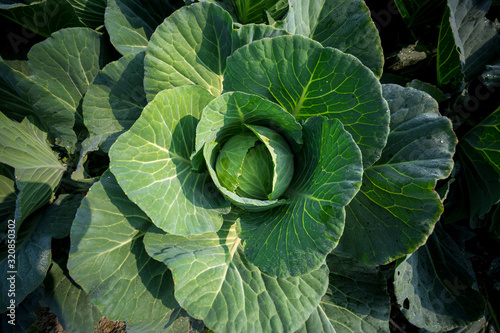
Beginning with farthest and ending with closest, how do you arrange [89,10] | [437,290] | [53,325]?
[53,325]
[89,10]
[437,290]

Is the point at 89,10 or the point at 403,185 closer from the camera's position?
the point at 403,185

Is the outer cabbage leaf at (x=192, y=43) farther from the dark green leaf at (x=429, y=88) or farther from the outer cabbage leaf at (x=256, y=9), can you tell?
the dark green leaf at (x=429, y=88)

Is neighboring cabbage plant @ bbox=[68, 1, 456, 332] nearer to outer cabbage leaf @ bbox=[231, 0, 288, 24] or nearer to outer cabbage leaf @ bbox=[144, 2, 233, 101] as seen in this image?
outer cabbage leaf @ bbox=[144, 2, 233, 101]

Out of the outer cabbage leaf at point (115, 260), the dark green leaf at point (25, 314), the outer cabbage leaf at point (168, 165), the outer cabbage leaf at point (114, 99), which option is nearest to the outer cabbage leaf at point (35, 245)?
the dark green leaf at point (25, 314)

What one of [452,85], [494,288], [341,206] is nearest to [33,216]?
[341,206]

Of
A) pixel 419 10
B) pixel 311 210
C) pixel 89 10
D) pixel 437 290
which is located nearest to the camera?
pixel 311 210

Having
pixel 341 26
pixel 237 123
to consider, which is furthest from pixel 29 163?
pixel 341 26

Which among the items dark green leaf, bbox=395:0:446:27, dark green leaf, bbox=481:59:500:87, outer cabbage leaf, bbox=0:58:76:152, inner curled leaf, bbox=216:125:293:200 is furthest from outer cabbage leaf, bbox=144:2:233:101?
dark green leaf, bbox=481:59:500:87

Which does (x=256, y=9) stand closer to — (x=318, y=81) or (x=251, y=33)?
(x=251, y=33)
